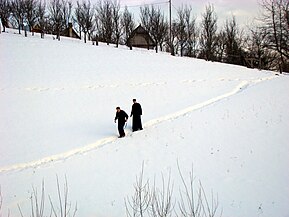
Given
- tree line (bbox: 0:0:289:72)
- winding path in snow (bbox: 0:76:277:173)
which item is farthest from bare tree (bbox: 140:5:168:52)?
winding path in snow (bbox: 0:76:277:173)

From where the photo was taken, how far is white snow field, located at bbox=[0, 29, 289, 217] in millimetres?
10102

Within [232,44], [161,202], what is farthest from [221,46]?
[161,202]

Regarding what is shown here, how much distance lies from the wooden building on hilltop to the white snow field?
33.5 meters

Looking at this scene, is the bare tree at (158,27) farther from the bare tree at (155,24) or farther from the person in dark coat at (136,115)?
the person in dark coat at (136,115)

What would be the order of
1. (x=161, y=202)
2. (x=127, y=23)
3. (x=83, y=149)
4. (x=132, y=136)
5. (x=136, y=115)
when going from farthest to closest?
(x=127, y=23)
(x=136, y=115)
(x=132, y=136)
(x=83, y=149)
(x=161, y=202)

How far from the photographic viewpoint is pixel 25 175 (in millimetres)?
11742

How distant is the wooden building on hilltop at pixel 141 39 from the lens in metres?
64.9

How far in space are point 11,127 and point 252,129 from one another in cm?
1219

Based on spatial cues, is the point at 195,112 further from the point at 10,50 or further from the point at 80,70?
the point at 10,50

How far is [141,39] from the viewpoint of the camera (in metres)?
68.2

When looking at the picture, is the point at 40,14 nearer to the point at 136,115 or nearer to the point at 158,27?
the point at 158,27

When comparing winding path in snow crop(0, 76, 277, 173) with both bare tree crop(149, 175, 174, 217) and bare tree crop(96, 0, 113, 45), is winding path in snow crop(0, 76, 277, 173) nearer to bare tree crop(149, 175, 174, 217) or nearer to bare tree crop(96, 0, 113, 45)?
bare tree crop(149, 175, 174, 217)

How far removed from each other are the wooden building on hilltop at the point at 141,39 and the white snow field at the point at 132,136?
1320 inches

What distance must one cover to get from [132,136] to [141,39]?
54.5m
